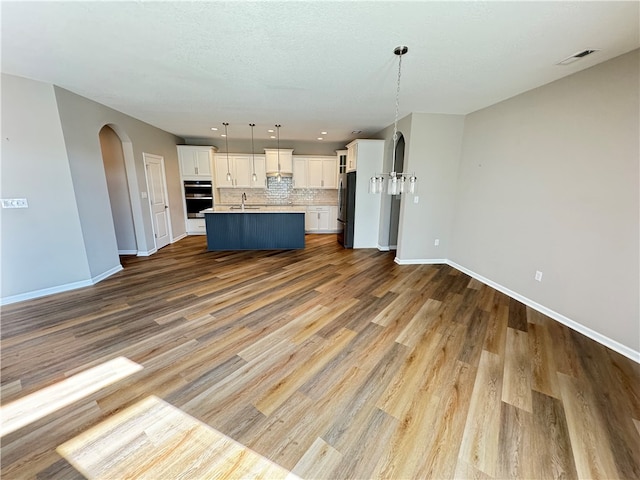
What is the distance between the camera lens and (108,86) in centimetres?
312

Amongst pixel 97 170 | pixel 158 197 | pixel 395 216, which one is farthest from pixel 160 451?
pixel 158 197

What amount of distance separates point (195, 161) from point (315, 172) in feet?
10.6

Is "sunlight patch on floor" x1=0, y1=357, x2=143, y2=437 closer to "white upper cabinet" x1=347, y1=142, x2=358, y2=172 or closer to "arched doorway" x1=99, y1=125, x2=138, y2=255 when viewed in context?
"arched doorway" x1=99, y1=125, x2=138, y2=255

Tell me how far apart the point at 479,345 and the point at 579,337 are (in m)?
1.12

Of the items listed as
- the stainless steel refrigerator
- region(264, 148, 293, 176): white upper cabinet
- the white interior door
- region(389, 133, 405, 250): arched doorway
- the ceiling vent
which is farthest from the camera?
region(264, 148, 293, 176): white upper cabinet

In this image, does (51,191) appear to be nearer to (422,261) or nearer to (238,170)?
(238,170)

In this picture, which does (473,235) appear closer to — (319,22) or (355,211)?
(355,211)

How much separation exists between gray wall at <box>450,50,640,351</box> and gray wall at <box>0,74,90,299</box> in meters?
5.84

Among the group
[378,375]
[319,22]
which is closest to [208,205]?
[319,22]

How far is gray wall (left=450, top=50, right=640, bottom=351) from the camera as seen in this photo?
2.27m

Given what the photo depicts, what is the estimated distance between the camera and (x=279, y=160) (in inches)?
274

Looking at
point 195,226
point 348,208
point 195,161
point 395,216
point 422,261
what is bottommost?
point 422,261

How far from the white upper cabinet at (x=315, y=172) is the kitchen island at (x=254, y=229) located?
6.57 feet

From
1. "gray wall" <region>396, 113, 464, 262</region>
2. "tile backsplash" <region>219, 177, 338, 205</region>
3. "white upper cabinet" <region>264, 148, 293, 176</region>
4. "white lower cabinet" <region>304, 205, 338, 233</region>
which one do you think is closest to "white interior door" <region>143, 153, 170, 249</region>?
"tile backsplash" <region>219, 177, 338, 205</region>
